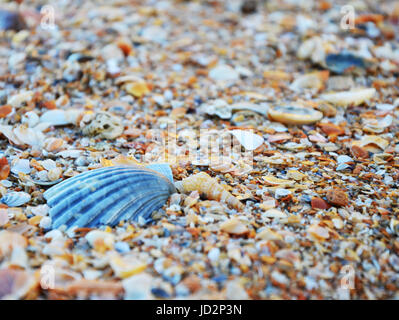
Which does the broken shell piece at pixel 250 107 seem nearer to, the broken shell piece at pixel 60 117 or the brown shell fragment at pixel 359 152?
the brown shell fragment at pixel 359 152

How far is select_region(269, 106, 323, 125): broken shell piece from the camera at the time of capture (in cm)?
259

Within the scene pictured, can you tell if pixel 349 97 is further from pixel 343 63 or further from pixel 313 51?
pixel 313 51

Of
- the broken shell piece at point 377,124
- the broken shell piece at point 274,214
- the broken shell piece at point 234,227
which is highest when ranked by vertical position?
the broken shell piece at point 377,124

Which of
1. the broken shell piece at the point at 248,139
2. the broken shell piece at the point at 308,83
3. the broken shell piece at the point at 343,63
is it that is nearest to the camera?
the broken shell piece at the point at 248,139

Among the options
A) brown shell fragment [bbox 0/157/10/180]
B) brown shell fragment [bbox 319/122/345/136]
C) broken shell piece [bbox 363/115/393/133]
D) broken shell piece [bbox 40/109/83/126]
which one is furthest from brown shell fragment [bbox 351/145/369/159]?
brown shell fragment [bbox 0/157/10/180]

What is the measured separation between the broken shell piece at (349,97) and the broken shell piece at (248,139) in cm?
85

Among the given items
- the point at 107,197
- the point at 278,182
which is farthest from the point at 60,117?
the point at 278,182

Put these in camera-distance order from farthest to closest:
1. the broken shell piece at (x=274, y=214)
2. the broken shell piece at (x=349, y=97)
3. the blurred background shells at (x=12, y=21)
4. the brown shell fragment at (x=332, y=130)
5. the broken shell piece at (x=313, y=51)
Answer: the blurred background shells at (x=12, y=21)
the broken shell piece at (x=313, y=51)
the broken shell piece at (x=349, y=97)
the brown shell fragment at (x=332, y=130)
the broken shell piece at (x=274, y=214)

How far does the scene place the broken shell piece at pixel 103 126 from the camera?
243 centimetres

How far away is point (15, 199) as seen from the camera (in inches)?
A: 72.1

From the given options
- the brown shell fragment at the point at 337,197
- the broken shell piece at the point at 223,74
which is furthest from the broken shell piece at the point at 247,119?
the brown shell fragment at the point at 337,197

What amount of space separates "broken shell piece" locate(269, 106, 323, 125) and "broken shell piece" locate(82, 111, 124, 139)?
1.06m

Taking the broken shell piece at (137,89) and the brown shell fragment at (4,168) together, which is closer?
the brown shell fragment at (4,168)

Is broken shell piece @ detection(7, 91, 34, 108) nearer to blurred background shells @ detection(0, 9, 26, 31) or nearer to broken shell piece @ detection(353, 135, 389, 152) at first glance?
blurred background shells @ detection(0, 9, 26, 31)
